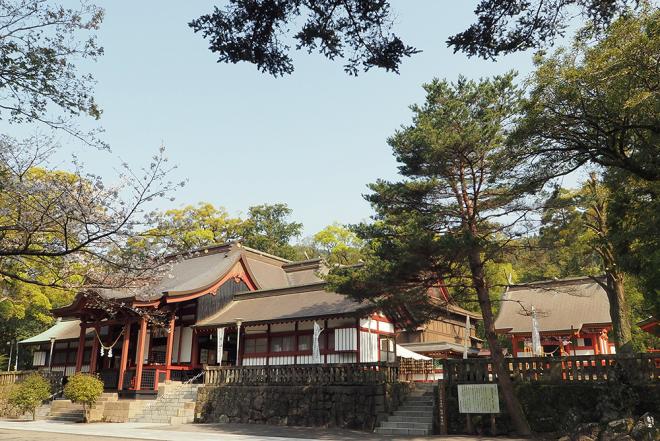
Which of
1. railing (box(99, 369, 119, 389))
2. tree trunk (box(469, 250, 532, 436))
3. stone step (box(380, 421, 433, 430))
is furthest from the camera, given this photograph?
railing (box(99, 369, 119, 389))

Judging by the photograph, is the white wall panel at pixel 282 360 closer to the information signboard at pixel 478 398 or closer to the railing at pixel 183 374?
the railing at pixel 183 374

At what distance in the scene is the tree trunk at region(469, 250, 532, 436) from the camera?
13344mm

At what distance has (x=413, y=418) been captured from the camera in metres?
15.3

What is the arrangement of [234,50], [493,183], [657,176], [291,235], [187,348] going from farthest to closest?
1. [291,235]
2. [187,348]
3. [493,183]
4. [657,176]
5. [234,50]

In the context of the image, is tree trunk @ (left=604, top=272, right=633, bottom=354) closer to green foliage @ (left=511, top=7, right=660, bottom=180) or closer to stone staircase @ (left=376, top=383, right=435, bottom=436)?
stone staircase @ (left=376, top=383, right=435, bottom=436)

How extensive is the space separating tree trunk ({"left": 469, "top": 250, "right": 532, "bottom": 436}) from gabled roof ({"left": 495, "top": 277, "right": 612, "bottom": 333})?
44.1 feet

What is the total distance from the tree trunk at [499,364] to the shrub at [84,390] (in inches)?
588

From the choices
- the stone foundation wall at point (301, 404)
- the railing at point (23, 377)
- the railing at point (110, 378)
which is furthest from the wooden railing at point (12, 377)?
the stone foundation wall at point (301, 404)

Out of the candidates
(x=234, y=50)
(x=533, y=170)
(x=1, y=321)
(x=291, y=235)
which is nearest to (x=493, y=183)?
(x=533, y=170)

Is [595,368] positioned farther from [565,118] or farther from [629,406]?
[565,118]

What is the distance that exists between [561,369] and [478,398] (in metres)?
2.36

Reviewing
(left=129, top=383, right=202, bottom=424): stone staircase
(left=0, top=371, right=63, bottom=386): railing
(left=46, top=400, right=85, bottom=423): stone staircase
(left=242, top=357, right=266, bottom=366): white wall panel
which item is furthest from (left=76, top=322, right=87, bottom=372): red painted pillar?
(left=242, top=357, right=266, bottom=366): white wall panel

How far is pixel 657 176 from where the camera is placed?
11000mm

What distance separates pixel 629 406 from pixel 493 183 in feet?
21.5
